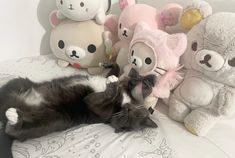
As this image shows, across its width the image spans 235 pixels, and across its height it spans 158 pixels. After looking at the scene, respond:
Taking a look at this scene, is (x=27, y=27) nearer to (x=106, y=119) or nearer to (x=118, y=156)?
(x=106, y=119)

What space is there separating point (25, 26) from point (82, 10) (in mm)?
323

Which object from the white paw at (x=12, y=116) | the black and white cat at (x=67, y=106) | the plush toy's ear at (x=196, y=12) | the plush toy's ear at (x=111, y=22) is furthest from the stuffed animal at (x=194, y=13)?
the white paw at (x=12, y=116)

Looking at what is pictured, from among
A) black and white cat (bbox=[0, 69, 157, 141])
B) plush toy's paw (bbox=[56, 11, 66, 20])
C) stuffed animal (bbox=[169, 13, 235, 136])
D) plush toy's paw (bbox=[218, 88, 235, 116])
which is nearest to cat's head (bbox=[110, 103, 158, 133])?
black and white cat (bbox=[0, 69, 157, 141])

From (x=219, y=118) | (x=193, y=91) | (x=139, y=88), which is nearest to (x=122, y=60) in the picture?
(x=139, y=88)

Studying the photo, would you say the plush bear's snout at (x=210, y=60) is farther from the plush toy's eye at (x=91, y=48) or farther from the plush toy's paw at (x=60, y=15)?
the plush toy's paw at (x=60, y=15)

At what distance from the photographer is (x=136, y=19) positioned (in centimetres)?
131

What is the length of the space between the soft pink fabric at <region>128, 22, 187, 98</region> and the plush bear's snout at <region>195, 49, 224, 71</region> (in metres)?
0.08

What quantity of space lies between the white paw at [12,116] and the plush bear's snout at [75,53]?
1.37 ft

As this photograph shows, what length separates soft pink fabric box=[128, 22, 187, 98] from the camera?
3.79ft

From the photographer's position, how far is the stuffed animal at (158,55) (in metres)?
1.16

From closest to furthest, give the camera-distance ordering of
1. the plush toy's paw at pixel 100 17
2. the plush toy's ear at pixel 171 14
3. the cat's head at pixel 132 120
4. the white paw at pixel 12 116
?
the white paw at pixel 12 116 < the cat's head at pixel 132 120 < the plush toy's ear at pixel 171 14 < the plush toy's paw at pixel 100 17

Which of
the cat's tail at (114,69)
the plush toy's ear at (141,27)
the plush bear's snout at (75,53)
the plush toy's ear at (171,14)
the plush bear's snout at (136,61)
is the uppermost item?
the plush toy's ear at (171,14)

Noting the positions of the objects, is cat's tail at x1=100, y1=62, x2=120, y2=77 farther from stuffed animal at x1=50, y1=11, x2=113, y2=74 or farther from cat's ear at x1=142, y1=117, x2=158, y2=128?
cat's ear at x1=142, y1=117, x2=158, y2=128

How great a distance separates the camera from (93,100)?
116cm
